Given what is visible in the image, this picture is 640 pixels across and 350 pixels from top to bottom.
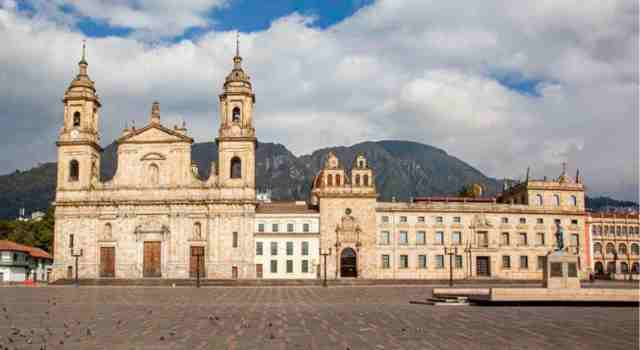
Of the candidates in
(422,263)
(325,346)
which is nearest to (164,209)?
(422,263)

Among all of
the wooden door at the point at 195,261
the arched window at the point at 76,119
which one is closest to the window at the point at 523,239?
the wooden door at the point at 195,261

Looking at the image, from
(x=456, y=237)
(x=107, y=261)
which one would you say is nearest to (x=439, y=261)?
(x=456, y=237)

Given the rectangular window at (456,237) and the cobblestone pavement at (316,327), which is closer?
the cobblestone pavement at (316,327)

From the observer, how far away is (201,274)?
7756 cm

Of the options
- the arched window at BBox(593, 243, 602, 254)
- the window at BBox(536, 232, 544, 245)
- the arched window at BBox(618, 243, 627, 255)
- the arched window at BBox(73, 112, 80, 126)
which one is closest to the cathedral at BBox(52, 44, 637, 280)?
the arched window at BBox(73, 112, 80, 126)

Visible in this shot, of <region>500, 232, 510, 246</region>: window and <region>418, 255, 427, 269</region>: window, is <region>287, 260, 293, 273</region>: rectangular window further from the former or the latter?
<region>500, 232, 510, 246</region>: window

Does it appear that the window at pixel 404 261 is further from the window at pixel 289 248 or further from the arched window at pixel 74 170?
the arched window at pixel 74 170

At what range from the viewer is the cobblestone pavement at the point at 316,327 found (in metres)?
19.1

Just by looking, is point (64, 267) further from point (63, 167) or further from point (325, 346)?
point (325, 346)

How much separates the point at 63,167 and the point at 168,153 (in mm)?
12599

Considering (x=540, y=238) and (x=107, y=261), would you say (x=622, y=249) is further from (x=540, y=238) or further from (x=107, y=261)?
(x=107, y=261)

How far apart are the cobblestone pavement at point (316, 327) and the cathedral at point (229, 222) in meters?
45.9

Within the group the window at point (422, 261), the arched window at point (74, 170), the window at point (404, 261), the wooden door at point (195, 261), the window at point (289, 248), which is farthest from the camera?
the arched window at point (74, 170)

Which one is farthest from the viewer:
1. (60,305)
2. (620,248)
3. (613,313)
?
(620,248)
